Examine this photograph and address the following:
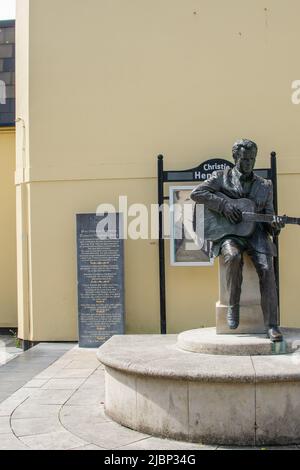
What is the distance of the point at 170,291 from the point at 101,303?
1.04 m

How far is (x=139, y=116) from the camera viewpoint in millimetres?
9391

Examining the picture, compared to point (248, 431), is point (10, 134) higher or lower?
higher

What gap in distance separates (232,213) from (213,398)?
1.87 m

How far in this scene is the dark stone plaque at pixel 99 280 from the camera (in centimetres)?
899

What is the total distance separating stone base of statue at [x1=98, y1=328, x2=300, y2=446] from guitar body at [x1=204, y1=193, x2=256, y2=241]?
4.15 ft

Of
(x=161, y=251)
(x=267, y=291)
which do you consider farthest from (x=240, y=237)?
(x=161, y=251)

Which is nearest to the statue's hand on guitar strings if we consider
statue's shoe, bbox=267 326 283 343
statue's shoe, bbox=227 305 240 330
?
statue's shoe, bbox=227 305 240 330

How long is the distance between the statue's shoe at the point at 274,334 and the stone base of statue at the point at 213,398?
211 millimetres

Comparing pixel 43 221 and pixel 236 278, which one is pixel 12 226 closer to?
pixel 43 221

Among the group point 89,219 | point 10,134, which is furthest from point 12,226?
point 89,219

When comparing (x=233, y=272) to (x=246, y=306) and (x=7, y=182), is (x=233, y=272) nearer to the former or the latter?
(x=246, y=306)

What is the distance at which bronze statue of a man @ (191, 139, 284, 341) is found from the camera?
18.8 ft

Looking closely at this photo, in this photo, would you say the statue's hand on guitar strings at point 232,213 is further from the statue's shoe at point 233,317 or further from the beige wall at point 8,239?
the beige wall at point 8,239

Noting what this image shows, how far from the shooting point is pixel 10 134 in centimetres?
1145
